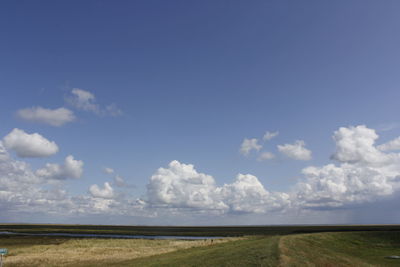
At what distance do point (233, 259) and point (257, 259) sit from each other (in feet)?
12.0

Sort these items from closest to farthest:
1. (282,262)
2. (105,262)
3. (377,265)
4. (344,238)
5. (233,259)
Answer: (282,262) < (233,259) < (377,265) < (105,262) < (344,238)

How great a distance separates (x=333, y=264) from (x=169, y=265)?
20367 millimetres

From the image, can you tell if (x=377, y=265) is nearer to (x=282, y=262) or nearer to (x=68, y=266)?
(x=282, y=262)

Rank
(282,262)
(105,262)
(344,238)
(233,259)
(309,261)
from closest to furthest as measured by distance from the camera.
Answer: (282,262) < (309,261) < (233,259) < (105,262) < (344,238)

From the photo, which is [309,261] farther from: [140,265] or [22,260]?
[22,260]

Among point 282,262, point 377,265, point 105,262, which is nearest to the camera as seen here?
point 282,262

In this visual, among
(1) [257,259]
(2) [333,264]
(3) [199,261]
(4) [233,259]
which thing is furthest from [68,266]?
(2) [333,264]

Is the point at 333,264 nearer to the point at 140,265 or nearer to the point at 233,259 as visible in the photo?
the point at 233,259

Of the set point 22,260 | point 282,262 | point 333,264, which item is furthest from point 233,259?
point 22,260

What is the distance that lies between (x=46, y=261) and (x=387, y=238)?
81.7 m

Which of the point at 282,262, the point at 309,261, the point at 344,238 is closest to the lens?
the point at 282,262

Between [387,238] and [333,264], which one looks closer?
[333,264]

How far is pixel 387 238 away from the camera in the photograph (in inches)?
3095

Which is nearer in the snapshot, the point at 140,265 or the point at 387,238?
the point at 140,265
